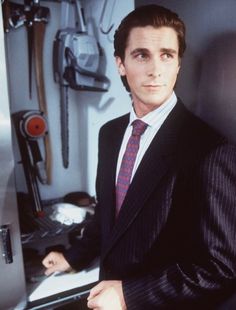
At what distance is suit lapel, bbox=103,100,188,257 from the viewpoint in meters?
0.79

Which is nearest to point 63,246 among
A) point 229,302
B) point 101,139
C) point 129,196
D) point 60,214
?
point 60,214

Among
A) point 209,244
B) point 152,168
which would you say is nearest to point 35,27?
point 152,168

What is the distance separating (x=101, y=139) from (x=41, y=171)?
0.39 m

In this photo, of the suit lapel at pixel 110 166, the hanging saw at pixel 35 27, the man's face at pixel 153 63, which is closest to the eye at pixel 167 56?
the man's face at pixel 153 63

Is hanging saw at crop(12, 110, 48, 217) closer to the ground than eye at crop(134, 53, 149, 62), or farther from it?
closer to the ground

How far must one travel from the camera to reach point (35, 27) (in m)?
1.39

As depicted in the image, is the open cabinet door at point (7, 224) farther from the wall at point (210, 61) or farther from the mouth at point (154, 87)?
the wall at point (210, 61)

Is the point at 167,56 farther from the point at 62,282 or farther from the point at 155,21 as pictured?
the point at 62,282

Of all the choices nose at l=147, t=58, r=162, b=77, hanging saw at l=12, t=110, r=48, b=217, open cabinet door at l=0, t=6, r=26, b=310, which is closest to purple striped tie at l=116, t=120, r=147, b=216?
nose at l=147, t=58, r=162, b=77

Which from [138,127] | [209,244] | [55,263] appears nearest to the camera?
[209,244]

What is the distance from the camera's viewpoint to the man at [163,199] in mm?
710

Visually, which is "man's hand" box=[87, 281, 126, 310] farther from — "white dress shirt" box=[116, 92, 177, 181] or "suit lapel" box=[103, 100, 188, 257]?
"white dress shirt" box=[116, 92, 177, 181]

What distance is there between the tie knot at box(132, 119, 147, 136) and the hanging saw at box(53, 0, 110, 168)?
511mm

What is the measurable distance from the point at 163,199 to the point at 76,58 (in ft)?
2.61
